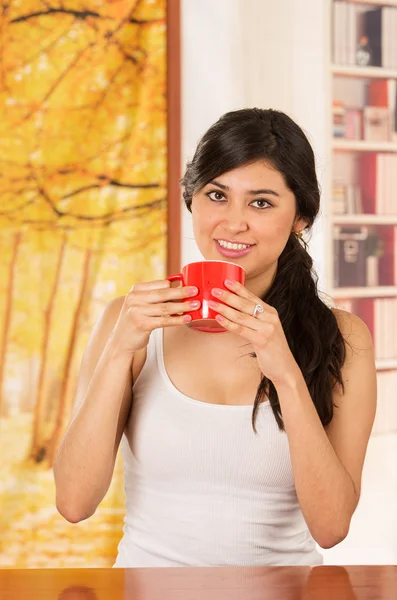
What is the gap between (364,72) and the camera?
291cm

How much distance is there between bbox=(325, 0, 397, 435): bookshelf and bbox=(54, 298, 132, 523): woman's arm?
5.64ft

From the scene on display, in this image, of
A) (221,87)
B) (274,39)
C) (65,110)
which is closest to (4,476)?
(65,110)

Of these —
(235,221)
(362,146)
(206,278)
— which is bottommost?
(206,278)

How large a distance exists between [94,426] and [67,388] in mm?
1695

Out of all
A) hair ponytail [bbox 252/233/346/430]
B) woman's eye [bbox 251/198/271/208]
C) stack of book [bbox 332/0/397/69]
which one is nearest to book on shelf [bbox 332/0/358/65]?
stack of book [bbox 332/0/397/69]

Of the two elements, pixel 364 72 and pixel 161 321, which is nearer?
pixel 161 321

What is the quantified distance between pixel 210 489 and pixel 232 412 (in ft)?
0.46

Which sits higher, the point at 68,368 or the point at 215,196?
the point at 215,196

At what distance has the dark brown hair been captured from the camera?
4.78ft

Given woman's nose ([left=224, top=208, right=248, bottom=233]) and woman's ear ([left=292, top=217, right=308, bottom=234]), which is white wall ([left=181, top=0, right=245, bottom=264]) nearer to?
woman's ear ([left=292, top=217, right=308, bottom=234])

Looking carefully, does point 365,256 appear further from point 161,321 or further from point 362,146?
point 161,321

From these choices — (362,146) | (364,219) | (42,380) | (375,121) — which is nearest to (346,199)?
(364,219)

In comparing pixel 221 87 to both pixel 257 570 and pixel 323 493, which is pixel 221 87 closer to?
pixel 323 493

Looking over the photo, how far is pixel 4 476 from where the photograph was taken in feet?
9.66
